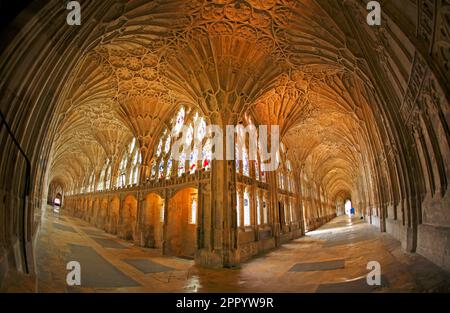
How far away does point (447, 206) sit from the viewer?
16.2 feet

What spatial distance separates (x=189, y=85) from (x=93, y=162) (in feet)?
81.6

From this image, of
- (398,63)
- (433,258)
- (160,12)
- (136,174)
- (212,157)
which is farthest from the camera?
(136,174)

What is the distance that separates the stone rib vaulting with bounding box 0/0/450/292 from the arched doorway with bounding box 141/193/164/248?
115 millimetres

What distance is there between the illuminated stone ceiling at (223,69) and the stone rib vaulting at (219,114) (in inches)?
3.3

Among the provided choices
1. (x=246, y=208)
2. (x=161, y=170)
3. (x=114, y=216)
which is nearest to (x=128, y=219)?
(x=114, y=216)

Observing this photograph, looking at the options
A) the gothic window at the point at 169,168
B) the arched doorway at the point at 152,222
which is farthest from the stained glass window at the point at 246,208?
the arched doorway at the point at 152,222

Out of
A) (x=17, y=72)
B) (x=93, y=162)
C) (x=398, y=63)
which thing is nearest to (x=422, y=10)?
(x=398, y=63)

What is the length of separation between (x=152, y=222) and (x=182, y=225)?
3560 millimetres

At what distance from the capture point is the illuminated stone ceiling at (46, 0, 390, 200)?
9.45 meters

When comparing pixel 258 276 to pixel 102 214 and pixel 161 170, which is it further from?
pixel 102 214

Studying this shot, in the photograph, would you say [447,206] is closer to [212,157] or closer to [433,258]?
[433,258]

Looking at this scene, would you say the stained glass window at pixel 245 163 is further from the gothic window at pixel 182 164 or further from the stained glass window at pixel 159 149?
the stained glass window at pixel 159 149

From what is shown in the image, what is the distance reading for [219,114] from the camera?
13.5m

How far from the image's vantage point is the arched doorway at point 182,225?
1567cm
